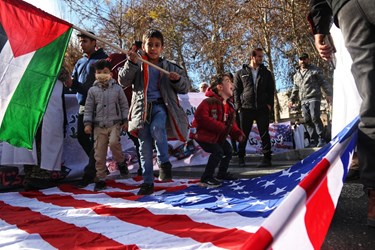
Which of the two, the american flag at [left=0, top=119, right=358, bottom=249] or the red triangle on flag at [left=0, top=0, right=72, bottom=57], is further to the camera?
the red triangle on flag at [left=0, top=0, right=72, bottom=57]

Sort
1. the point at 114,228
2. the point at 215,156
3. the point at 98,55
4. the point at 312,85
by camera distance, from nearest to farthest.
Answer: the point at 114,228 → the point at 215,156 → the point at 98,55 → the point at 312,85

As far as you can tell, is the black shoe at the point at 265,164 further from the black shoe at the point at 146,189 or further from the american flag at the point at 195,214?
the black shoe at the point at 146,189

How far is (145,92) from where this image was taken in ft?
11.8

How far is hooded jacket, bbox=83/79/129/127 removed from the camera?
4.16m

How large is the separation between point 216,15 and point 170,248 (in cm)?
1584

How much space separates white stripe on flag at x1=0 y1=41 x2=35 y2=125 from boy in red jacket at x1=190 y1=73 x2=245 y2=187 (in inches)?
71.9

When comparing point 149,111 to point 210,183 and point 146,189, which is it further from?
point 210,183

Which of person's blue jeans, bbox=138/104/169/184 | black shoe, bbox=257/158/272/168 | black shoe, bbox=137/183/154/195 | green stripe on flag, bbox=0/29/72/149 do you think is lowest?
black shoe, bbox=137/183/154/195

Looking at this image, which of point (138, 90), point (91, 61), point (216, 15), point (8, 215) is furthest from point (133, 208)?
point (216, 15)

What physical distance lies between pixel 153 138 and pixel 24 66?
1327mm

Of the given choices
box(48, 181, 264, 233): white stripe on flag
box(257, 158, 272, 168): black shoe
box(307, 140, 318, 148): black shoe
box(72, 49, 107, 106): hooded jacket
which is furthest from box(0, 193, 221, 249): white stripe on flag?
box(307, 140, 318, 148): black shoe

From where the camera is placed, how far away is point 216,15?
54.9 feet

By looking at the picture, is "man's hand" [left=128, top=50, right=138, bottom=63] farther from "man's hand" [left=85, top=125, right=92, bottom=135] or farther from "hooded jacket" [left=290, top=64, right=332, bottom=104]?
"hooded jacket" [left=290, top=64, right=332, bottom=104]

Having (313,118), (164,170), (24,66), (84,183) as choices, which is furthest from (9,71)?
(313,118)
